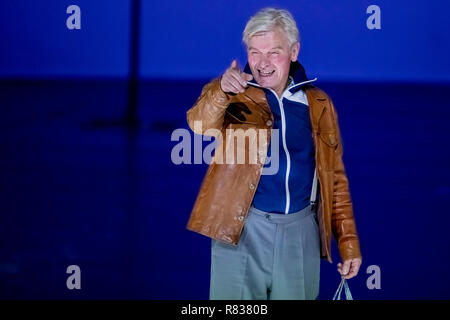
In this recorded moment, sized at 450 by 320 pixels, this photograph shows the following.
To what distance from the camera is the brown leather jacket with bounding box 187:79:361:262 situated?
2553mm

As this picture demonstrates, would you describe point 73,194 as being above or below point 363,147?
below

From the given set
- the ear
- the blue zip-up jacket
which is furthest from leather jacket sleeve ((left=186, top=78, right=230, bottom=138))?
the ear

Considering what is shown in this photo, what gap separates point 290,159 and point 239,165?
169 millimetres

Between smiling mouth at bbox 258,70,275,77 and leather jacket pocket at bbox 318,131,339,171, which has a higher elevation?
smiling mouth at bbox 258,70,275,77

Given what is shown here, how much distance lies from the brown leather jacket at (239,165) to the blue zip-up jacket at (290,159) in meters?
0.03

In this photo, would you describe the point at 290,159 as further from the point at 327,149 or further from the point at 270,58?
the point at 270,58

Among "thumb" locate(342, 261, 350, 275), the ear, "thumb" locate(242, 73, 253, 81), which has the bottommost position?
"thumb" locate(342, 261, 350, 275)

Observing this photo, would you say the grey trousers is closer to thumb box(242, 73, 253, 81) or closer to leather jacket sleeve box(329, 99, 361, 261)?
leather jacket sleeve box(329, 99, 361, 261)

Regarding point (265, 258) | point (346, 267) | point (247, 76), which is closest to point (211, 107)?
point (247, 76)

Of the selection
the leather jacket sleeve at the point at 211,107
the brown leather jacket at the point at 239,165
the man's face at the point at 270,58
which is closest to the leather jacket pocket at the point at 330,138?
the brown leather jacket at the point at 239,165

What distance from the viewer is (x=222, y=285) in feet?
8.60
